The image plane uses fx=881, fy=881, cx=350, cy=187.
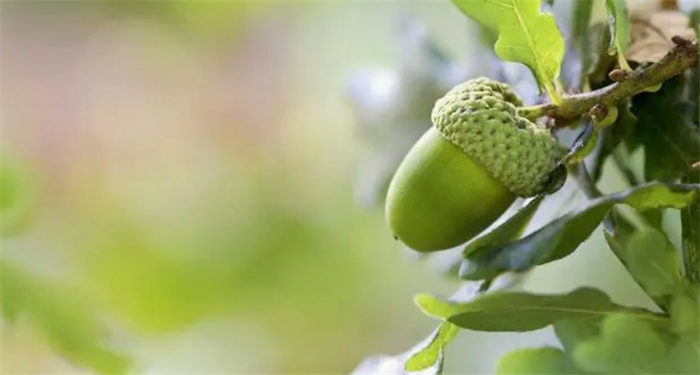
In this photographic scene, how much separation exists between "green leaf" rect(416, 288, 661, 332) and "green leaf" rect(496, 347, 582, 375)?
0.01 m

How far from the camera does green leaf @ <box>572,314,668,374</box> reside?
1.47 feet

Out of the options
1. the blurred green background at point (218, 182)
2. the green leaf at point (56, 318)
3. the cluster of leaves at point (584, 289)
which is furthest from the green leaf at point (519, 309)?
the blurred green background at point (218, 182)

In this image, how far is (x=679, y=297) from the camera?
462 mm

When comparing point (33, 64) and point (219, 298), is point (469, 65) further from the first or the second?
point (33, 64)

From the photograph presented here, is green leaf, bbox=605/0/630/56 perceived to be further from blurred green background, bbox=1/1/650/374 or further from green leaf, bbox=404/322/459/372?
blurred green background, bbox=1/1/650/374

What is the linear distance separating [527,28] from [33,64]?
144cm

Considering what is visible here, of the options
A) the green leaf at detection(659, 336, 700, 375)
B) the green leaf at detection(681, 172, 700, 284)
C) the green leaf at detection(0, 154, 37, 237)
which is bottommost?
the green leaf at detection(659, 336, 700, 375)

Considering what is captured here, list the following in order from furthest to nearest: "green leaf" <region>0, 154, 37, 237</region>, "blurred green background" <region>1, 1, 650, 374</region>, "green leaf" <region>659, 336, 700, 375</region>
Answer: "blurred green background" <region>1, 1, 650, 374</region>
"green leaf" <region>0, 154, 37, 237</region>
"green leaf" <region>659, 336, 700, 375</region>

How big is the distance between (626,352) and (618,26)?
195 mm

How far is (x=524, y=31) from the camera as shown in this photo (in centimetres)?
52

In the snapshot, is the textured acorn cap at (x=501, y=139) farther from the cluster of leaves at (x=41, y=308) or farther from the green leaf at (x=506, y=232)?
the cluster of leaves at (x=41, y=308)

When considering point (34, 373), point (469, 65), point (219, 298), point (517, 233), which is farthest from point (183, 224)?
point (517, 233)

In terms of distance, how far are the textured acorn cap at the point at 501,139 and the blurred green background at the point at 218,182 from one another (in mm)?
387

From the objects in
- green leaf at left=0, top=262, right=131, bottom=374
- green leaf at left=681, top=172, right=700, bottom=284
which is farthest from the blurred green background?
green leaf at left=681, top=172, right=700, bottom=284
